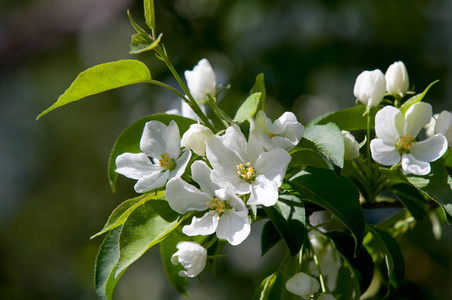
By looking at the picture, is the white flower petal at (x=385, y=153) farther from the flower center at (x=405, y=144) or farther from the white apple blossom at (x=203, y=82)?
the white apple blossom at (x=203, y=82)

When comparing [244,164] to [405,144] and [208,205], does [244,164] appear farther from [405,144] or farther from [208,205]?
[405,144]

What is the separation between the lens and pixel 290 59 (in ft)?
7.31

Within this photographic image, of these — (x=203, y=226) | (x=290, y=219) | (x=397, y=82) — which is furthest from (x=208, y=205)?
(x=397, y=82)

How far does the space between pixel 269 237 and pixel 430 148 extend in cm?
39

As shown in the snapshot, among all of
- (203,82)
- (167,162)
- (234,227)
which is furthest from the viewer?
(203,82)

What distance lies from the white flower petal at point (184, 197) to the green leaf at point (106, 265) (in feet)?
0.59

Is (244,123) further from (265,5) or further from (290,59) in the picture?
(265,5)

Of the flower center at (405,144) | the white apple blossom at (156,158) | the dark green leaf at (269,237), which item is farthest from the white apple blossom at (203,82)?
the flower center at (405,144)

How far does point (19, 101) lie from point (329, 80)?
2.31m

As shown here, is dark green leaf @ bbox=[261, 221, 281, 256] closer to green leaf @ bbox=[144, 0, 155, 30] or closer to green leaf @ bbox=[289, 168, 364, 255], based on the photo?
green leaf @ bbox=[289, 168, 364, 255]

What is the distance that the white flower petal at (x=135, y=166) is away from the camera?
36.7 inches

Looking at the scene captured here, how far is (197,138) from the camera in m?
0.87

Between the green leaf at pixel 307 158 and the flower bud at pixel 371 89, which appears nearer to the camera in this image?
the green leaf at pixel 307 158

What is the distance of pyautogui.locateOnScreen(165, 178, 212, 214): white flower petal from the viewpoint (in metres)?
0.84
